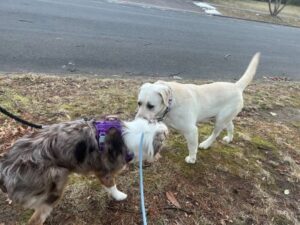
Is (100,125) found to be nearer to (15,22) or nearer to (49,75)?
(49,75)

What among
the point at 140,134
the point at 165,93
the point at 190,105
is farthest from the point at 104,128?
the point at 190,105

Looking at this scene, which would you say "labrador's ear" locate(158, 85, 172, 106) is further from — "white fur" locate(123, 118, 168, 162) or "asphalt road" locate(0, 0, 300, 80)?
"asphalt road" locate(0, 0, 300, 80)

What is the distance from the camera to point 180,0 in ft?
71.4

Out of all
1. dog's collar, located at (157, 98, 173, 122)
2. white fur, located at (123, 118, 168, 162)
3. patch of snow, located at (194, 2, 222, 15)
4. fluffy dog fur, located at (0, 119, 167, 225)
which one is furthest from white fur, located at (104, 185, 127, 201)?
patch of snow, located at (194, 2, 222, 15)

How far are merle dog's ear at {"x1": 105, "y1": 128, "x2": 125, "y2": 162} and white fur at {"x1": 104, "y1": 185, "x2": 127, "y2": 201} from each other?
587 mm

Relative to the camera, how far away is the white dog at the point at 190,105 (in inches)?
158

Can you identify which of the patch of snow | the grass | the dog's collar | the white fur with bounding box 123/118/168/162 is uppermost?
the white fur with bounding box 123/118/168/162

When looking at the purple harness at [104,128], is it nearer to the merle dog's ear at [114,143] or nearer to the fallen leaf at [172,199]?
the merle dog's ear at [114,143]

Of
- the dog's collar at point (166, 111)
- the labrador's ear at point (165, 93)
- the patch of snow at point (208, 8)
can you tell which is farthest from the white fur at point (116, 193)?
the patch of snow at point (208, 8)

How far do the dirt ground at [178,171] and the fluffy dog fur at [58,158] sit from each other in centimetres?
47

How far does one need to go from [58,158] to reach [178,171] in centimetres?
192

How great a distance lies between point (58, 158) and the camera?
2822 millimetres

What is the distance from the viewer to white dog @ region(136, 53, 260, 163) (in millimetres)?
4020

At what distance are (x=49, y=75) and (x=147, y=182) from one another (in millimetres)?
3657
